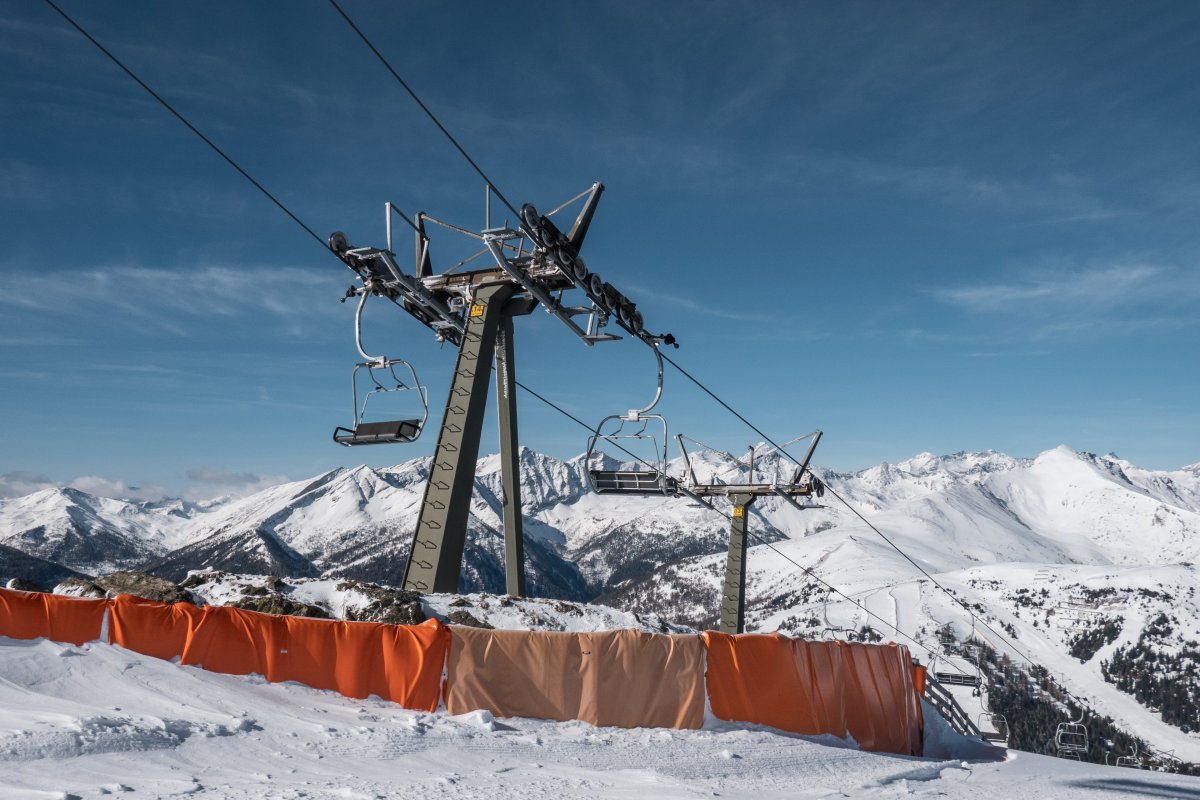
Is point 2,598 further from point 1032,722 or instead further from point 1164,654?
point 1164,654

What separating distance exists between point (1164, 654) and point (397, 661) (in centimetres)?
20415

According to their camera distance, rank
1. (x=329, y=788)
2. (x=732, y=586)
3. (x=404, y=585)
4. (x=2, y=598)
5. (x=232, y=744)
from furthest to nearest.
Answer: (x=732, y=586) < (x=404, y=585) < (x=2, y=598) < (x=232, y=744) < (x=329, y=788)

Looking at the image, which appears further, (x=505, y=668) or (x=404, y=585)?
(x=404, y=585)

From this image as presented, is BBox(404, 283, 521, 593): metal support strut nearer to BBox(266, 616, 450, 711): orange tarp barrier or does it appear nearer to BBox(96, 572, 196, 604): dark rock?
BBox(266, 616, 450, 711): orange tarp barrier

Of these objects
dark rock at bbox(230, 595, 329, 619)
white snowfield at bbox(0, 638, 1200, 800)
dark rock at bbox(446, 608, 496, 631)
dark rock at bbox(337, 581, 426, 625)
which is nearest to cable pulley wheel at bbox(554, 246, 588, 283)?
dark rock at bbox(337, 581, 426, 625)

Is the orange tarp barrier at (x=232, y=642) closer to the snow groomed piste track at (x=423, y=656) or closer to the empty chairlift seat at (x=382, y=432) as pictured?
the snow groomed piste track at (x=423, y=656)

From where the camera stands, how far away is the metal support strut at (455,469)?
15.6 metres

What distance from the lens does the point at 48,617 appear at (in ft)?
44.0

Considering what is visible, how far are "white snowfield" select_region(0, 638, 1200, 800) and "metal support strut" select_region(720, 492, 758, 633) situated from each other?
63.2ft

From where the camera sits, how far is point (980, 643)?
164 meters

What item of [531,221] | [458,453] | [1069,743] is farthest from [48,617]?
[1069,743]

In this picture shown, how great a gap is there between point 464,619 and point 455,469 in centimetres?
396

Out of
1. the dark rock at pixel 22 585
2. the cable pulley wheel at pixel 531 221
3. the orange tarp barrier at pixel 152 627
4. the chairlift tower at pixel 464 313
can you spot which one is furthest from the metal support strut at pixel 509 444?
the dark rock at pixel 22 585

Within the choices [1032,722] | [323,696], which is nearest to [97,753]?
[323,696]
